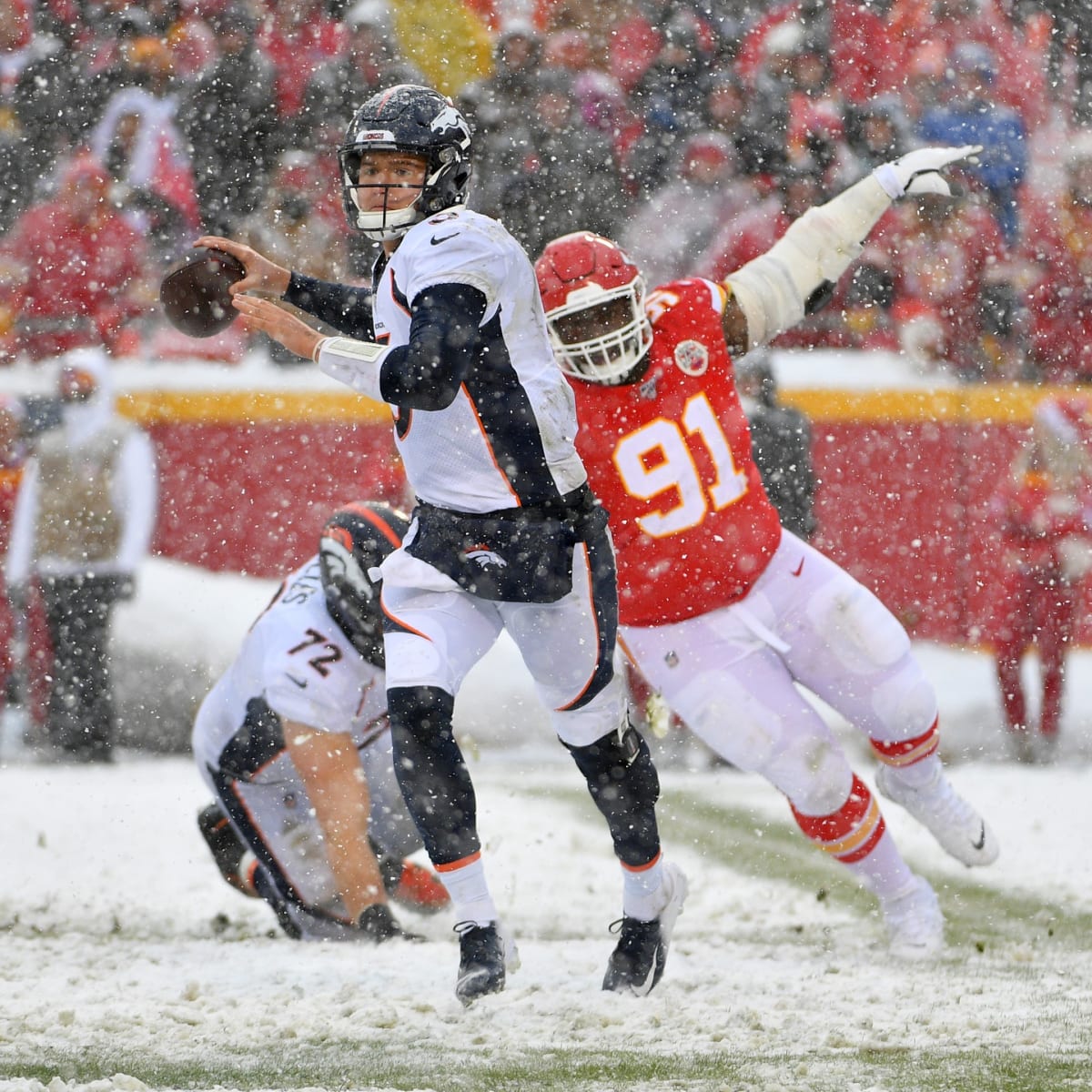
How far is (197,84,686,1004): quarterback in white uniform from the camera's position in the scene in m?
3.19

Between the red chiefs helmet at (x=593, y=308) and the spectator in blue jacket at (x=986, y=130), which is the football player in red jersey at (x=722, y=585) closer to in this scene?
the red chiefs helmet at (x=593, y=308)

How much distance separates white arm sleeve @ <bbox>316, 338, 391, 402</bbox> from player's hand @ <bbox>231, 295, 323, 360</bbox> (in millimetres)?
36

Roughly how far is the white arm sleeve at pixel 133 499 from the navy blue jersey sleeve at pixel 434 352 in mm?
4579

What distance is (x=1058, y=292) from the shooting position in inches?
331

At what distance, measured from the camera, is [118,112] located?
28.1ft

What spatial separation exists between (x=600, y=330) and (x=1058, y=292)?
205 inches

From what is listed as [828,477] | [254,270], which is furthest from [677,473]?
[828,477]

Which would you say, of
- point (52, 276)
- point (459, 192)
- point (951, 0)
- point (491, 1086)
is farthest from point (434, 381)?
point (951, 0)

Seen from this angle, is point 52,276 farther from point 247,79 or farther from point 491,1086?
point 491,1086

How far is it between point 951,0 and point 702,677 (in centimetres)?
599

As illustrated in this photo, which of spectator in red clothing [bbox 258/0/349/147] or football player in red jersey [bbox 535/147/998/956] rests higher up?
spectator in red clothing [bbox 258/0/349/147]

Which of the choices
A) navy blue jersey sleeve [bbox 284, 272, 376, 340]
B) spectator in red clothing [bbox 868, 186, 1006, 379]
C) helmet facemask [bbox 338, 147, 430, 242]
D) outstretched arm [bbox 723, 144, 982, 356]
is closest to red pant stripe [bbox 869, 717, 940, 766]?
outstretched arm [bbox 723, 144, 982, 356]

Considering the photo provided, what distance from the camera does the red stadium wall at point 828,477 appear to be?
8.21 metres

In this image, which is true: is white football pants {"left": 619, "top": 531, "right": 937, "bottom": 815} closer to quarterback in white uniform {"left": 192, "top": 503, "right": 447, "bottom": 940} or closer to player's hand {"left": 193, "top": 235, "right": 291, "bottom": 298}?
quarterback in white uniform {"left": 192, "top": 503, "right": 447, "bottom": 940}
